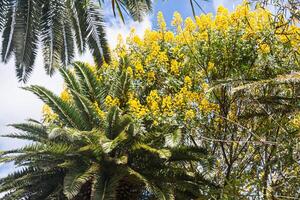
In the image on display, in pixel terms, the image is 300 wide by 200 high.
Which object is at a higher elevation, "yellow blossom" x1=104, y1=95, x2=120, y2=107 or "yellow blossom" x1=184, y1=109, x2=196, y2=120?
"yellow blossom" x1=104, y1=95, x2=120, y2=107

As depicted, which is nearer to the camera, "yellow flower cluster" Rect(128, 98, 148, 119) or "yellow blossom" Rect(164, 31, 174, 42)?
"yellow flower cluster" Rect(128, 98, 148, 119)

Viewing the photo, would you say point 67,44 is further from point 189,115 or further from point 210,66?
point 210,66

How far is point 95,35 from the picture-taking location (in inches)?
313

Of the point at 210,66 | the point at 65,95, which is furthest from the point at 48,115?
the point at 210,66

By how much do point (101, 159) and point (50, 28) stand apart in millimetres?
3563

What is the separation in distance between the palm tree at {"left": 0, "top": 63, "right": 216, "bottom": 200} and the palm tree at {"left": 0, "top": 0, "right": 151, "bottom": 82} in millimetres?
2042

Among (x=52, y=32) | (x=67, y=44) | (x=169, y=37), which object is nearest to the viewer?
(x=52, y=32)

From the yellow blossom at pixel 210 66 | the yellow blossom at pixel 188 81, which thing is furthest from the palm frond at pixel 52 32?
the yellow blossom at pixel 210 66

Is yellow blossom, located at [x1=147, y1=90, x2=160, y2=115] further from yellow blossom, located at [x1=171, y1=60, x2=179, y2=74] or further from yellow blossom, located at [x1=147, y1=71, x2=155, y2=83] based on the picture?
yellow blossom, located at [x1=171, y1=60, x2=179, y2=74]

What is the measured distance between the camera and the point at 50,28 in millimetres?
7750

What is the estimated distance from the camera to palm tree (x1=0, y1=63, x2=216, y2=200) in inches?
397

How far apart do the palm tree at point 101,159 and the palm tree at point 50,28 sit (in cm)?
204

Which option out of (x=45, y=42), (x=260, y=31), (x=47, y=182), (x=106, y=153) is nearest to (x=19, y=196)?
(x=47, y=182)

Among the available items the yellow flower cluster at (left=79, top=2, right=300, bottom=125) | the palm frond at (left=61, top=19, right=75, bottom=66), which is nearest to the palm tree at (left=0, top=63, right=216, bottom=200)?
the yellow flower cluster at (left=79, top=2, right=300, bottom=125)
